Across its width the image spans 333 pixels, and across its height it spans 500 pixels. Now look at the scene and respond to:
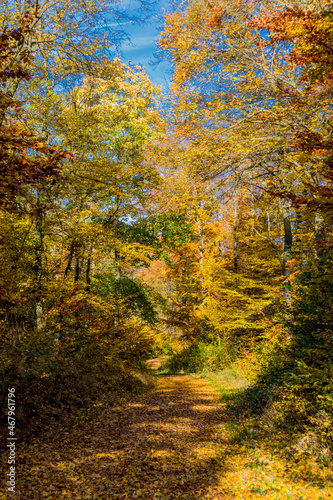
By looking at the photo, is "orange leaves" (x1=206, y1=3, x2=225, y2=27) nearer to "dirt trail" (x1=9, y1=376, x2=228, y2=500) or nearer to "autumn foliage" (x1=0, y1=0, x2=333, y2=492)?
"autumn foliage" (x1=0, y1=0, x2=333, y2=492)

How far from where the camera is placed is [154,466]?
16.0ft

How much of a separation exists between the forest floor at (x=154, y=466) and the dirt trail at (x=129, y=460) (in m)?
0.01

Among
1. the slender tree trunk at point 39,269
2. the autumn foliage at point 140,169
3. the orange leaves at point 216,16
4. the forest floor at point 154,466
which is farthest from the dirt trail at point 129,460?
the orange leaves at point 216,16

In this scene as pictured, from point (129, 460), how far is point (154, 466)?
0.44 m

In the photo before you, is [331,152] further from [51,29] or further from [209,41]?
[51,29]

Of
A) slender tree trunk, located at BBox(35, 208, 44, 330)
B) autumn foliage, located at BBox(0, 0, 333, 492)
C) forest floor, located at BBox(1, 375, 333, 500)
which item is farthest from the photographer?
slender tree trunk, located at BBox(35, 208, 44, 330)

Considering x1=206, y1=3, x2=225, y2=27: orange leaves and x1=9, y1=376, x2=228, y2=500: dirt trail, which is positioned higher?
x1=206, y1=3, x2=225, y2=27: orange leaves

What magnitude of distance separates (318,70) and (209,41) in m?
4.14

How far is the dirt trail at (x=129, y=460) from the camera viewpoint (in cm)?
411

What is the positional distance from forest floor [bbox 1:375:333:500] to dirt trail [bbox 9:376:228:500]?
0.01 meters

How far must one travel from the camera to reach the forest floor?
4027 mm
